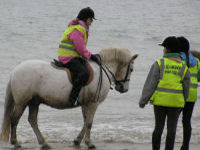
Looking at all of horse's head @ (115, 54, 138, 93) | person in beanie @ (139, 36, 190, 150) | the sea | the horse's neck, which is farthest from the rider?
the sea

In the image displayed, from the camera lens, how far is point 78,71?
709 cm

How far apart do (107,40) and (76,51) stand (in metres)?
22.7

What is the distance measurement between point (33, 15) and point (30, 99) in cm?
3103

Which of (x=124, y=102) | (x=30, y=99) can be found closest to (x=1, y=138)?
(x=30, y=99)

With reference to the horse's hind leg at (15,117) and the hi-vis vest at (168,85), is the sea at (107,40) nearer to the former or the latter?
the horse's hind leg at (15,117)

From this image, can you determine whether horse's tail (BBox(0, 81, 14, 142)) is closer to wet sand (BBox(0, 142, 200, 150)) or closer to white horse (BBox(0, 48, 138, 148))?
white horse (BBox(0, 48, 138, 148))

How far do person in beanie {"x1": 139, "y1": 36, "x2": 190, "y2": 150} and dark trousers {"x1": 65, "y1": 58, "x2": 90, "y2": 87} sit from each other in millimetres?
1532

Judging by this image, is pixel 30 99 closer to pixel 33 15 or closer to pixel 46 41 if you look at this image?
pixel 46 41

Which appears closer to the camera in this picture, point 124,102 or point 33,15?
point 124,102

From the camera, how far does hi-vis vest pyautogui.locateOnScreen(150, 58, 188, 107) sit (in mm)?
5730

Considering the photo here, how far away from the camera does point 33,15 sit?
37500mm

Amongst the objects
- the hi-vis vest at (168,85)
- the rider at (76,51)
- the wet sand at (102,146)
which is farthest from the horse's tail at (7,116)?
the hi-vis vest at (168,85)

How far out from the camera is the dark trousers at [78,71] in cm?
707

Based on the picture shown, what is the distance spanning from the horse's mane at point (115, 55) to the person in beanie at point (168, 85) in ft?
5.99
